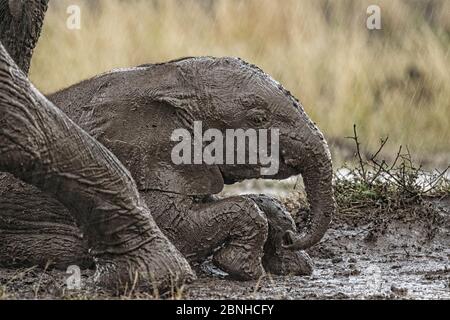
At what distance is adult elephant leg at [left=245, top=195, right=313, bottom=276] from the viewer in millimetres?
5559

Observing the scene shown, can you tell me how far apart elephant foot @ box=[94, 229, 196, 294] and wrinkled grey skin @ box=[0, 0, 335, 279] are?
0.44 meters

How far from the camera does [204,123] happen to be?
5340 mm

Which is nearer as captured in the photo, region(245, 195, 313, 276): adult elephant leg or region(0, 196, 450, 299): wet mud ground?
region(0, 196, 450, 299): wet mud ground

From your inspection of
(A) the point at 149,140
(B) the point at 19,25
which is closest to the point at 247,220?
(A) the point at 149,140

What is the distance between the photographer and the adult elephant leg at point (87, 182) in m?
4.49

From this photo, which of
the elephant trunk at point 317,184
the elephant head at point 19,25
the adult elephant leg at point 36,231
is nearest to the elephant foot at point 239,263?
the elephant trunk at point 317,184

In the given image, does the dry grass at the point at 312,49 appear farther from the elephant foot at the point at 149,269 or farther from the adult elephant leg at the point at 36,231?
the elephant foot at the point at 149,269

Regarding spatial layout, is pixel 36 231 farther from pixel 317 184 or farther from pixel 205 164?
pixel 317 184

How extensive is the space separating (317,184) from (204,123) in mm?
528

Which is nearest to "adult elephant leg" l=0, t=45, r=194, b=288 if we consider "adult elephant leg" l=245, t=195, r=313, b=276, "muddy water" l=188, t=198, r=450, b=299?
"muddy water" l=188, t=198, r=450, b=299

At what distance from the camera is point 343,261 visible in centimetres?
611

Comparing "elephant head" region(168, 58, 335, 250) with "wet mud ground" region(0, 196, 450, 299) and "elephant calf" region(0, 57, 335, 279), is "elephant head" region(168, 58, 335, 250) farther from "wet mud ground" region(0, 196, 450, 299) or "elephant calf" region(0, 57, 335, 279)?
"wet mud ground" region(0, 196, 450, 299)
